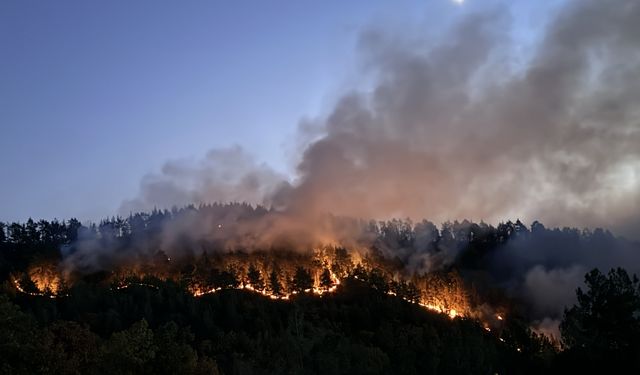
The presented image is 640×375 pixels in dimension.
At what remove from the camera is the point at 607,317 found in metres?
72.7

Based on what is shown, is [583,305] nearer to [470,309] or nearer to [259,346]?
[259,346]

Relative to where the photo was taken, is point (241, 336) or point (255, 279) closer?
point (241, 336)

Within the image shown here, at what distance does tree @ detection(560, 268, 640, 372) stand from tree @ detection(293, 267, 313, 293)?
4057 inches

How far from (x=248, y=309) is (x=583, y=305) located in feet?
289

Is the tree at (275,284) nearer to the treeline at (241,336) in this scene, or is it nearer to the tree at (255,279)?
the tree at (255,279)

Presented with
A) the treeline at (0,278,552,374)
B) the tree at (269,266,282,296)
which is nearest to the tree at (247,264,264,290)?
the tree at (269,266,282,296)

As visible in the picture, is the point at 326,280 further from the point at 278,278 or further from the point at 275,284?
the point at 275,284

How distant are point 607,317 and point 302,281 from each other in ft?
357

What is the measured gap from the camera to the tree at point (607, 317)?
70.1m

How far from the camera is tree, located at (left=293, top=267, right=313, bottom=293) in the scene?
172 metres

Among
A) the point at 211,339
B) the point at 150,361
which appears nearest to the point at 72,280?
the point at 211,339

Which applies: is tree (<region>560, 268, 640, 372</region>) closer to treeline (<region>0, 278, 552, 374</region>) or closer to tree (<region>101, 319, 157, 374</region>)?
treeline (<region>0, 278, 552, 374</region>)

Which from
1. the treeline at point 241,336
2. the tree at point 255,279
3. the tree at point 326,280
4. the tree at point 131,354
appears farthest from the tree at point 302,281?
the tree at point 131,354

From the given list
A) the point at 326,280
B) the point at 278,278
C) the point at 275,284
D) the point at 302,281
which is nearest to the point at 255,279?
the point at 278,278
